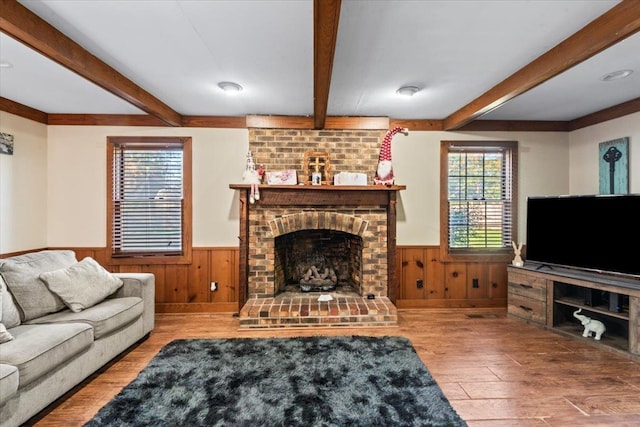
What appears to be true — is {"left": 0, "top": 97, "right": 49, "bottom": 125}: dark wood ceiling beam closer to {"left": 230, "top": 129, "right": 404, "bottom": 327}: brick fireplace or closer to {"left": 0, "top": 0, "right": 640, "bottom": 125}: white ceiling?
{"left": 0, "top": 0, "right": 640, "bottom": 125}: white ceiling

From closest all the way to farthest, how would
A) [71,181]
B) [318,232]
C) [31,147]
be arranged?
[31,147] → [71,181] → [318,232]

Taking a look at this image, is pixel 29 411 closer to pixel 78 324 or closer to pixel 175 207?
pixel 78 324

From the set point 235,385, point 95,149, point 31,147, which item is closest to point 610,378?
point 235,385

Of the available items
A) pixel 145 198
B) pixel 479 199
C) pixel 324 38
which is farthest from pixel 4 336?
pixel 479 199

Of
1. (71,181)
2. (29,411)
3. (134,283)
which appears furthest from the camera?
(71,181)

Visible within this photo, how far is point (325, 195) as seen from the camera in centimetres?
364

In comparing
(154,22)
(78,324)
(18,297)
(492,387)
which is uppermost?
(154,22)

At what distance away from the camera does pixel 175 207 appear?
3744mm

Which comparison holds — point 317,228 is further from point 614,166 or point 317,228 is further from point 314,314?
point 614,166

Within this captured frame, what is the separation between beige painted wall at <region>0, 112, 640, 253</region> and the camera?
3445 millimetres

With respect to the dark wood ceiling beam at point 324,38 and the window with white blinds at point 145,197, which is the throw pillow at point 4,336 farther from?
the dark wood ceiling beam at point 324,38

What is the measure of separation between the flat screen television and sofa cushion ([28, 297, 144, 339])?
165 inches

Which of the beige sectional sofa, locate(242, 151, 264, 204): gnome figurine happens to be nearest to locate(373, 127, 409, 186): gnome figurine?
locate(242, 151, 264, 204): gnome figurine

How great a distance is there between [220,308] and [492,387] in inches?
116
